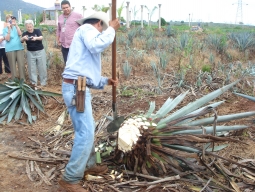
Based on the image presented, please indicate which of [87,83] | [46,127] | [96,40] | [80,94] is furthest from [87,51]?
[46,127]

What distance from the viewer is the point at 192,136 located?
9.82 feet

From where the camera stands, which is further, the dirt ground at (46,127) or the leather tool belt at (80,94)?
Answer: the dirt ground at (46,127)

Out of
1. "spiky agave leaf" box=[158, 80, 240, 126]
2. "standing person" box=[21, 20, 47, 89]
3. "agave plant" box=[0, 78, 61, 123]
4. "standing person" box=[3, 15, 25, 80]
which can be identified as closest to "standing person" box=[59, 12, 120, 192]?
"spiky agave leaf" box=[158, 80, 240, 126]

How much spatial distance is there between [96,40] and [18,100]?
120 inches

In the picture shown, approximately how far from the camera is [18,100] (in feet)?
17.4

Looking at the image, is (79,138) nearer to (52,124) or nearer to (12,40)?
(52,124)

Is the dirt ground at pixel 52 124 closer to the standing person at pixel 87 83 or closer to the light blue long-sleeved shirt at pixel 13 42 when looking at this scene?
the standing person at pixel 87 83

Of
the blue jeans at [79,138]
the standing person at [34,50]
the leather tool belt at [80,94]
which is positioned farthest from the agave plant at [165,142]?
the standing person at [34,50]

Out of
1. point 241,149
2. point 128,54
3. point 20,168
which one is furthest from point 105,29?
point 128,54

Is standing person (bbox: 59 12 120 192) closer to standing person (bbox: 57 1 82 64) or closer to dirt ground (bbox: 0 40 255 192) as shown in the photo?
dirt ground (bbox: 0 40 255 192)

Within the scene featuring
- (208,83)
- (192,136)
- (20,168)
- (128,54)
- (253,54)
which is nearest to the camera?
(192,136)

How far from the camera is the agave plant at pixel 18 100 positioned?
5020 mm

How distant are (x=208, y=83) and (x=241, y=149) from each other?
2.76 meters

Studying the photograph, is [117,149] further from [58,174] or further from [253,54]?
[253,54]
